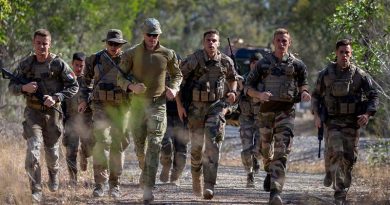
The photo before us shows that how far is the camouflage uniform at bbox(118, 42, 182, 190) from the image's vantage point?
1142cm

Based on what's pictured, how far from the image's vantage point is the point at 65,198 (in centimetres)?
1196

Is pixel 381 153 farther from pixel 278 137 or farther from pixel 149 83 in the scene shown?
pixel 149 83

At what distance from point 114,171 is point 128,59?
5.14 ft

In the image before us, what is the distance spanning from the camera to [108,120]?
12.4 meters

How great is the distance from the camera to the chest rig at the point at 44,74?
12000 millimetres

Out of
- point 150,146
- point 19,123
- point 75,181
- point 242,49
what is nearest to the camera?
point 150,146

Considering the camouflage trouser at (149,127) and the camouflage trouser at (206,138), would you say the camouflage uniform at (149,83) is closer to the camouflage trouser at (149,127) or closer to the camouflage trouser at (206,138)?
the camouflage trouser at (149,127)

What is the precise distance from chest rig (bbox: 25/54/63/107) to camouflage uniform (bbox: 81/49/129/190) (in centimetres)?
58

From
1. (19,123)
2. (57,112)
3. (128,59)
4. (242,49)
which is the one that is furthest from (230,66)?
(242,49)

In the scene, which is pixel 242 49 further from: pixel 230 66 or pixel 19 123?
pixel 230 66

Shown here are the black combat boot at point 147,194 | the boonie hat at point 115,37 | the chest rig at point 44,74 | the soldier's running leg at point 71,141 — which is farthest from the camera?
the soldier's running leg at point 71,141

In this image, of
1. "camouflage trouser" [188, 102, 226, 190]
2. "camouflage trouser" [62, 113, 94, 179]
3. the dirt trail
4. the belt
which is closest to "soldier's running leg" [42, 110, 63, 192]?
the belt

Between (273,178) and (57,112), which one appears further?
(57,112)

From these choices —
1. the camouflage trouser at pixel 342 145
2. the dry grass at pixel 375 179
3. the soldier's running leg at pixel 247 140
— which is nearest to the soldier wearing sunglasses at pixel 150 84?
the camouflage trouser at pixel 342 145
